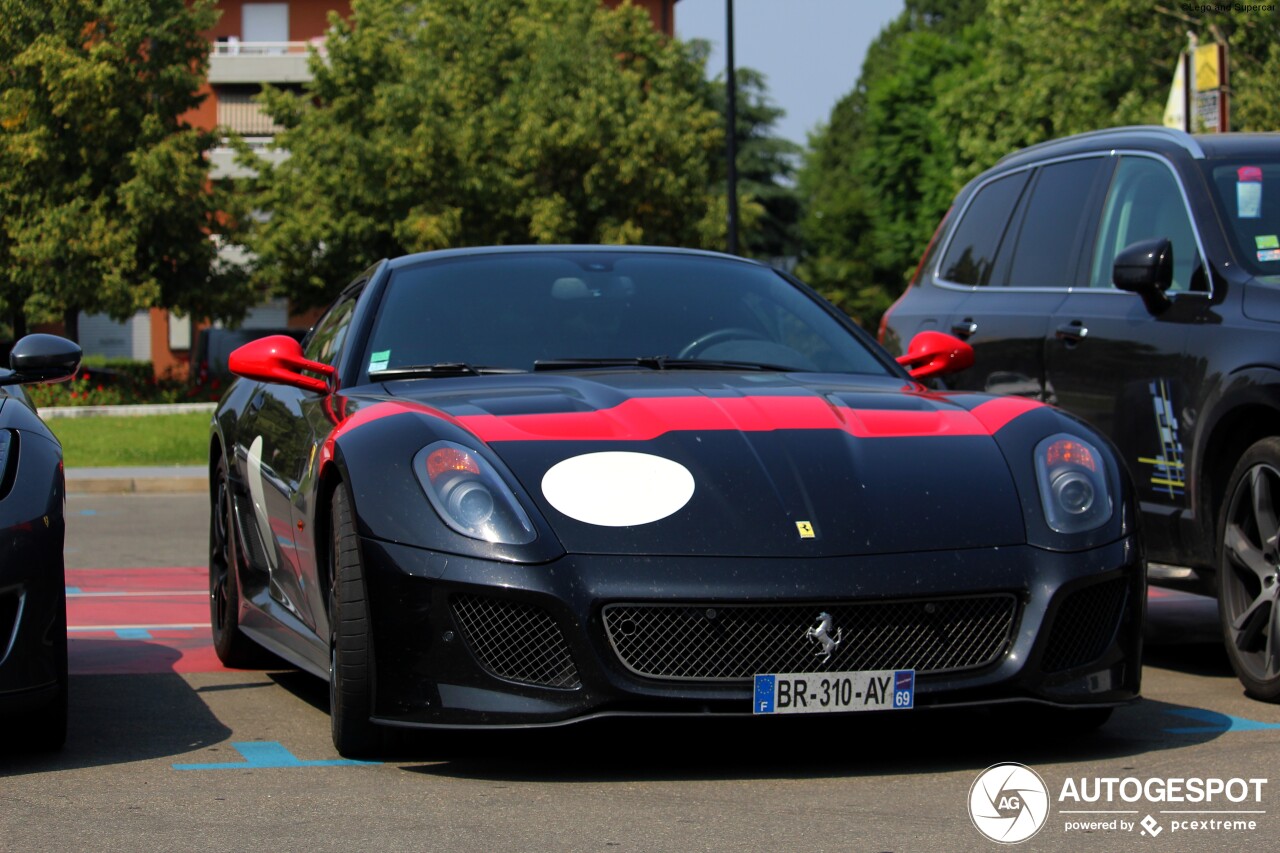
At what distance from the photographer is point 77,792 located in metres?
4.65

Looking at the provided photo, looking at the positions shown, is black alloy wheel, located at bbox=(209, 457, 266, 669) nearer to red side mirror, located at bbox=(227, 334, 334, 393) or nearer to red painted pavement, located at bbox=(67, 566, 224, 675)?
red painted pavement, located at bbox=(67, 566, 224, 675)

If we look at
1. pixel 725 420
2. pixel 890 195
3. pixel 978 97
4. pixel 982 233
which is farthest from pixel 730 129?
pixel 890 195

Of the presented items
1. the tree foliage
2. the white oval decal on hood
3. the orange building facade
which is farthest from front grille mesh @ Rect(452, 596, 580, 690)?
the orange building facade

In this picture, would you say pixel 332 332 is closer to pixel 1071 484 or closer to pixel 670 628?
pixel 670 628

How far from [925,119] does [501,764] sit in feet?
220

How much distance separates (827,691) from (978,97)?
50015mm

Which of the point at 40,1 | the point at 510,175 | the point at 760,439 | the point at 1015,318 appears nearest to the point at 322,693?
the point at 760,439

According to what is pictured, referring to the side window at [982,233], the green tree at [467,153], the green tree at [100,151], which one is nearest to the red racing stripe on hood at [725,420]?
the side window at [982,233]

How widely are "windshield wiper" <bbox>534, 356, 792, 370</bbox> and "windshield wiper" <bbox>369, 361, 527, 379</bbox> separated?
0.31 feet

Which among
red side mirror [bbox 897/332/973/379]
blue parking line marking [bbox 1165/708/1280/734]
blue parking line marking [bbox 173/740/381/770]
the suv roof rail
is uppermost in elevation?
the suv roof rail

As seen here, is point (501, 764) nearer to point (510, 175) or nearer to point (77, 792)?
point (77, 792)

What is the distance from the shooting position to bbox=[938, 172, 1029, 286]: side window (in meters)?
8.39

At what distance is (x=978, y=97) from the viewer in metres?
52.9

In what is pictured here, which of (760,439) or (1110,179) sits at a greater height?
(1110,179)
